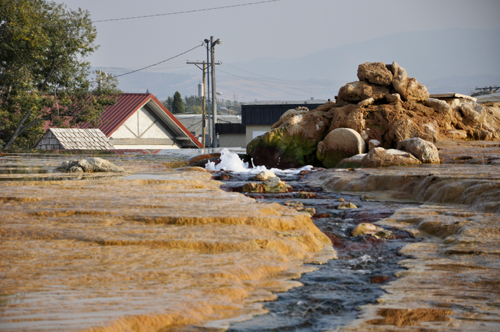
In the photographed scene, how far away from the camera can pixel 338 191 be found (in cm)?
1023

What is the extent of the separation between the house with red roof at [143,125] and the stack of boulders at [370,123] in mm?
13334

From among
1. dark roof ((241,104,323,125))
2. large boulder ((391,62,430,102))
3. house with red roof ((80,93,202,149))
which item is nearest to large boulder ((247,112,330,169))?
large boulder ((391,62,430,102))

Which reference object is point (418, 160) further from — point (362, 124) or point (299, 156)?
point (299, 156)

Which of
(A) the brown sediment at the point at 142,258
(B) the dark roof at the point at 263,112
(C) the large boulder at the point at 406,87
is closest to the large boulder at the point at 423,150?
(C) the large boulder at the point at 406,87

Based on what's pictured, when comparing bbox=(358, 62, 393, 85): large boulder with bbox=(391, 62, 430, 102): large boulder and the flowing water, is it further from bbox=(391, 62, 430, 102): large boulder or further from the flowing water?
the flowing water

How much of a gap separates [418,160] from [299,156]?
4.58 m

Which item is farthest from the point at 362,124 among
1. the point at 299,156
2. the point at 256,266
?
the point at 256,266

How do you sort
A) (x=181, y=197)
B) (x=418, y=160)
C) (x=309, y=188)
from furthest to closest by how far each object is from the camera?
(x=418, y=160) → (x=309, y=188) → (x=181, y=197)

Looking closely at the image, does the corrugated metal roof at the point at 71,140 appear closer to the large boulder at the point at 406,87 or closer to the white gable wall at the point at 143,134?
the white gable wall at the point at 143,134

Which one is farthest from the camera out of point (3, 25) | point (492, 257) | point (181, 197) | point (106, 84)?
point (106, 84)

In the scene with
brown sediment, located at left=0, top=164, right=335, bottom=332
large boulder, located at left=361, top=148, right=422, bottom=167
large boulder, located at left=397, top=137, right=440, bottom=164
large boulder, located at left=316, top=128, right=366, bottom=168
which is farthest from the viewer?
large boulder, located at left=316, top=128, right=366, bottom=168

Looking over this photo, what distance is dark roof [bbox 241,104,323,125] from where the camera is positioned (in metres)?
33.9

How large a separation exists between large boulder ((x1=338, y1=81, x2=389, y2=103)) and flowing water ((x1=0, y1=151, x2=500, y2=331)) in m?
9.70

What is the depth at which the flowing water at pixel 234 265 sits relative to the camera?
2.92 meters
